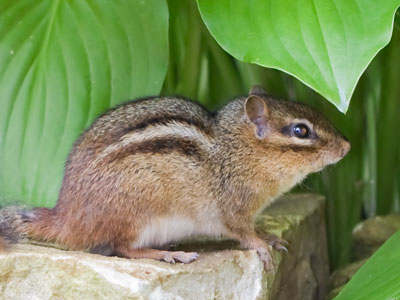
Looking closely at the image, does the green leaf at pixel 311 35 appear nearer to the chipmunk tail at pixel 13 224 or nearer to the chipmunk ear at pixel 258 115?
the chipmunk ear at pixel 258 115

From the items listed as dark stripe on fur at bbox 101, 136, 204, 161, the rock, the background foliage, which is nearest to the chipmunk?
dark stripe on fur at bbox 101, 136, 204, 161

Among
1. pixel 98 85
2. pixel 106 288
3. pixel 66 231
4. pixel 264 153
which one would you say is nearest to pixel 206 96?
pixel 98 85

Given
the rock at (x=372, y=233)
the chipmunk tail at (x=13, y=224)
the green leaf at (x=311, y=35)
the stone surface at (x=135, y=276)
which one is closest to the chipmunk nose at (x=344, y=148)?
the stone surface at (x=135, y=276)

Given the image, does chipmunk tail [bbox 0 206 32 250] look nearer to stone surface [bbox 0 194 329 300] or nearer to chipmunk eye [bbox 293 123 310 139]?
stone surface [bbox 0 194 329 300]

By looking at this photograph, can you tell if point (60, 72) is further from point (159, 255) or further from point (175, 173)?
point (159, 255)

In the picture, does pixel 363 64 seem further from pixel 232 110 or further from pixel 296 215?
pixel 296 215
